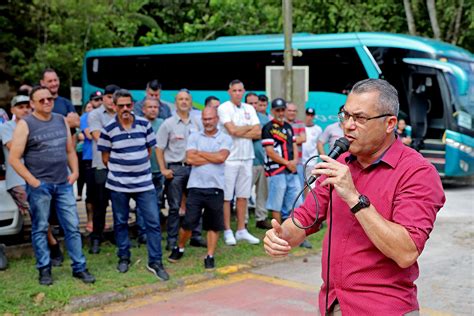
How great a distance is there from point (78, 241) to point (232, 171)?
267 centimetres

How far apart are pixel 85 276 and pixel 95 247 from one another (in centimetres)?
138

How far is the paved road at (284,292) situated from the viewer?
6.02 meters

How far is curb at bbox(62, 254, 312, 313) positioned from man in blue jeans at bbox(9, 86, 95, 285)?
0.42 metres

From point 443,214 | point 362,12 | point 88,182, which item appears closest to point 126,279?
point 88,182

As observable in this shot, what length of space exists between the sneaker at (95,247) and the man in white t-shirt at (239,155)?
1.66m

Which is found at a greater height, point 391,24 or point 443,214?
point 391,24

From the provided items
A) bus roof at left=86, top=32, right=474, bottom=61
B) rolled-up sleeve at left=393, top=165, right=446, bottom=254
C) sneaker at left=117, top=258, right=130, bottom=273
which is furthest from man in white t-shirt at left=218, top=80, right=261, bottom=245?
bus roof at left=86, top=32, right=474, bottom=61

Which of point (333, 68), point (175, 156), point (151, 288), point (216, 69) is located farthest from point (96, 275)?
point (216, 69)

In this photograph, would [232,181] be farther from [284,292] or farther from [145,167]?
[284,292]

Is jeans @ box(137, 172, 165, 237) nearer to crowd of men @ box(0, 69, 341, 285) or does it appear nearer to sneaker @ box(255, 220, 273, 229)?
crowd of men @ box(0, 69, 341, 285)

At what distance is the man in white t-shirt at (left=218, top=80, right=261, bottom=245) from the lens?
8602 mm

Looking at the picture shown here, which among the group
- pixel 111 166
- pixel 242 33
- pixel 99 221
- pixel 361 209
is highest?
pixel 242 33

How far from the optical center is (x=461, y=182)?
620 inches

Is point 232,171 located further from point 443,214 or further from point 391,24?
point 391,24
